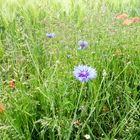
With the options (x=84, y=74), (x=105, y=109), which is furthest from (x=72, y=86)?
(x=84, y=74)

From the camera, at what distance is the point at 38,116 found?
1.25 m

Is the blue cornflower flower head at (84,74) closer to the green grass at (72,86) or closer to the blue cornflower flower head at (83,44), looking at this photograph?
the green grass at (72,86)

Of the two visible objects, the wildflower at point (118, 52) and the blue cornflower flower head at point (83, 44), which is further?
the wildflower at point (118, 52)

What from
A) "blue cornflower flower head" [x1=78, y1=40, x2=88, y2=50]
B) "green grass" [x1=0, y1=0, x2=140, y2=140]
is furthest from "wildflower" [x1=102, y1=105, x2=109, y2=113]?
"blue cornflower flower head" [x1=78, y1=40, x2=88, y2=50]

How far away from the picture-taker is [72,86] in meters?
1.31

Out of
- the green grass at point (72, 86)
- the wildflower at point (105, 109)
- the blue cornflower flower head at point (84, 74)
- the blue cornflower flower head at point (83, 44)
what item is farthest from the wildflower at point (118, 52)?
the blue cornflower flower head at point (84, 74)

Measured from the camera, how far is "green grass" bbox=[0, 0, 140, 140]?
1133 millimetres

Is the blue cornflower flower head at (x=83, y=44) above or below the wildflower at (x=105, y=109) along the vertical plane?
above

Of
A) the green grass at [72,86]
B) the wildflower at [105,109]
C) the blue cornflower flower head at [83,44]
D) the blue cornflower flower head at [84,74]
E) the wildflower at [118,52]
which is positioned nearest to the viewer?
the blue cornflower flower head at [84,74]

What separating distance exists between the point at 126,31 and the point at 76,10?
0.72 metres

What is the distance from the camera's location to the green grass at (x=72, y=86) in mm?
1133

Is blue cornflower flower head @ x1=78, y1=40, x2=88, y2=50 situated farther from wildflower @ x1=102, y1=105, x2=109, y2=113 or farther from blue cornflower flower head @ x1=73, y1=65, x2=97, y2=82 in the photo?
blue cornflower flower head @ x1=73, y1=65, x2=97, y2=82

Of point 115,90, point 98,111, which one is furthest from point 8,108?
point 115,90

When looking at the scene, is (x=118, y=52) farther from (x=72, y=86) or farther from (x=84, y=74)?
(x=84, y=74)
